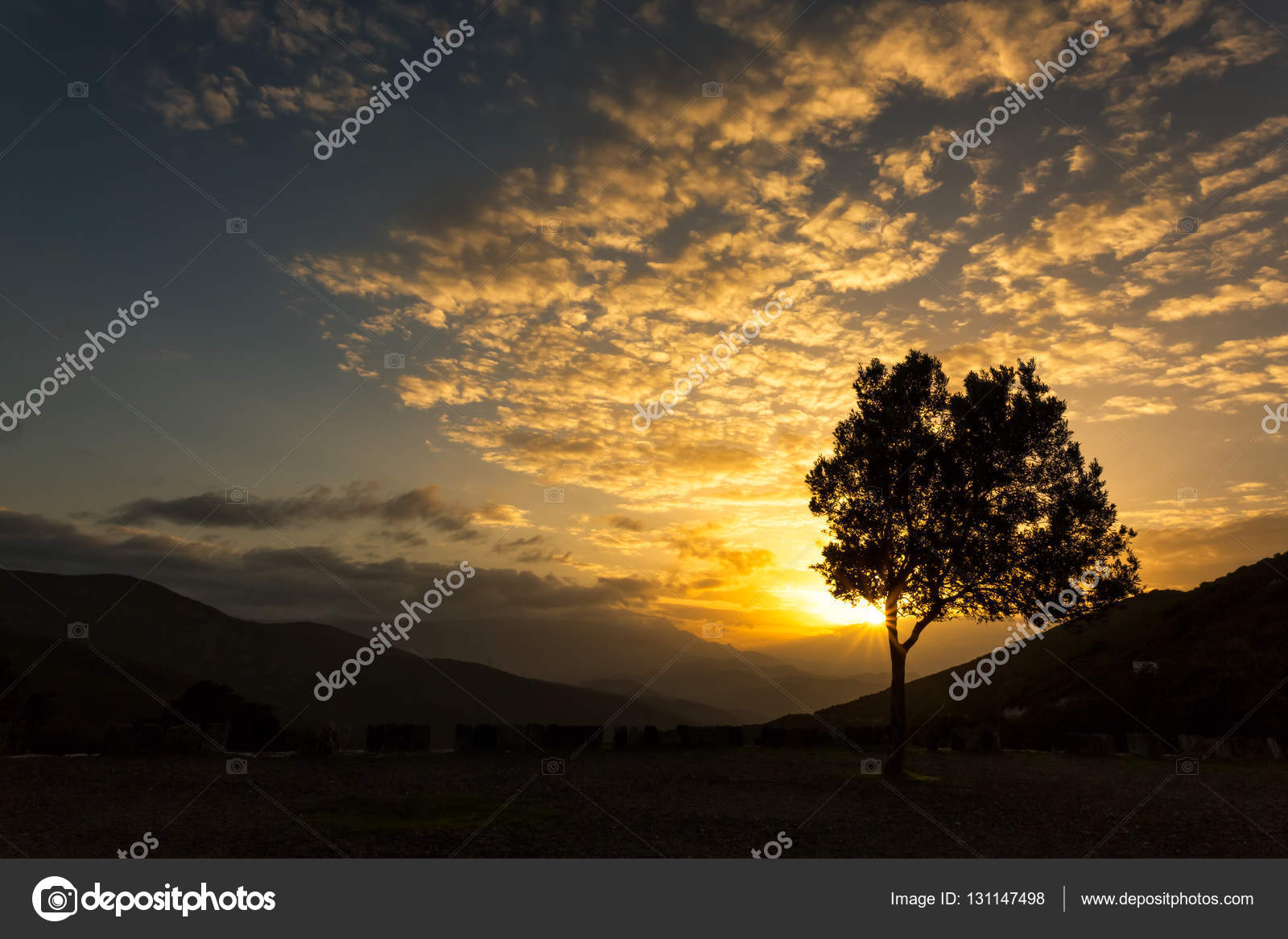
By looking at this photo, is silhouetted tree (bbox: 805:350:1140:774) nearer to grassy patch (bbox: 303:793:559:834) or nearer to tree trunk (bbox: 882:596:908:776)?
tree trunk (bbox: 882:596:908:776)

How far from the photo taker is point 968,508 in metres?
25.3

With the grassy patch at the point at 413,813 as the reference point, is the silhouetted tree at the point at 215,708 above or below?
above

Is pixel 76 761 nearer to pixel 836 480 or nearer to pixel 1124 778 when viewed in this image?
pixel 836 480

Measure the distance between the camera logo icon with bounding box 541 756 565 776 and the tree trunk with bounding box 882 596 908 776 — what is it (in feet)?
32.6

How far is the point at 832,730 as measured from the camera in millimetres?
32375

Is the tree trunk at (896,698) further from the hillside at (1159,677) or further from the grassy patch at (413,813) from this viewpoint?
the grassy patch at (413,813)

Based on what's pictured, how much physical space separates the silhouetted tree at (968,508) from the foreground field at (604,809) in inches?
207

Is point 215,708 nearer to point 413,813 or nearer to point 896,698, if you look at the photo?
point 413,813

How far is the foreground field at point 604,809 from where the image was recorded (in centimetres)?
1431

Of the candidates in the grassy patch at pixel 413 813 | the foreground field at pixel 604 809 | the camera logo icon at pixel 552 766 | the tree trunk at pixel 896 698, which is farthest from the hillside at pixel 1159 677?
the grassy patch at pixel 413 813

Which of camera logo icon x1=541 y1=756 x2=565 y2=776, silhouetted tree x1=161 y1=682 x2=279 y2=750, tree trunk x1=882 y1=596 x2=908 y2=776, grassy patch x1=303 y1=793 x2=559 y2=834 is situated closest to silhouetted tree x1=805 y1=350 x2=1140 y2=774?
tree trunk x1=882 y1=596 x2=908 y2=776

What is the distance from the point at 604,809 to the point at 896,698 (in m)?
11.4

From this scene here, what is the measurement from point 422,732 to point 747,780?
11.0 metres
